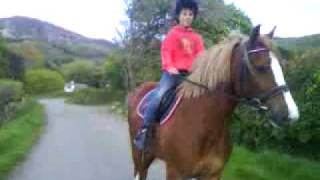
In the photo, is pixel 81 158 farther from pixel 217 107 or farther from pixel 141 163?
pixel 217 107

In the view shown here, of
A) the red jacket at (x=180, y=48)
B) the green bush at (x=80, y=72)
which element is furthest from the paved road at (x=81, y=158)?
the green bush at (x=80, y=72)

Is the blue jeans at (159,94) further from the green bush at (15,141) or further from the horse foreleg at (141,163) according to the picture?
the green bush at (15,141)

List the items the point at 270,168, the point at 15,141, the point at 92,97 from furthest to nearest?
the point at 92,97 < the point at 15,141 < the point at 270,168

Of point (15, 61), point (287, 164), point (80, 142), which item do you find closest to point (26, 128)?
point (80, 142)

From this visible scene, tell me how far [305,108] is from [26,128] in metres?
13.8

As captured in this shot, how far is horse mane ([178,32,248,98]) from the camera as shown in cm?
532

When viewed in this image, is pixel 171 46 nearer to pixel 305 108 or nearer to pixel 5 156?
pixel 305 108

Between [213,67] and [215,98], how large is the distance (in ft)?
0.97

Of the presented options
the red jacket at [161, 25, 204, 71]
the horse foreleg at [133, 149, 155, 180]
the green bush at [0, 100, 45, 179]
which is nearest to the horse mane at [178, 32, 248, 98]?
the red jacket at [161, 25, 204, 71]

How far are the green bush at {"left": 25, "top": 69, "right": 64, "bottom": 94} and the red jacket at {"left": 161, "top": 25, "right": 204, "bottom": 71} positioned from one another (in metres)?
69.5

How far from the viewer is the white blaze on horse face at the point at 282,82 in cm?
466

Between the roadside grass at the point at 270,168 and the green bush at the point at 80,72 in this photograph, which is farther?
the green bush at the point at 80,72

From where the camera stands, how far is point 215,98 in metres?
5.43

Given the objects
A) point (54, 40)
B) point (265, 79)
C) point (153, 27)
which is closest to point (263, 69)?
point (265, 79)
